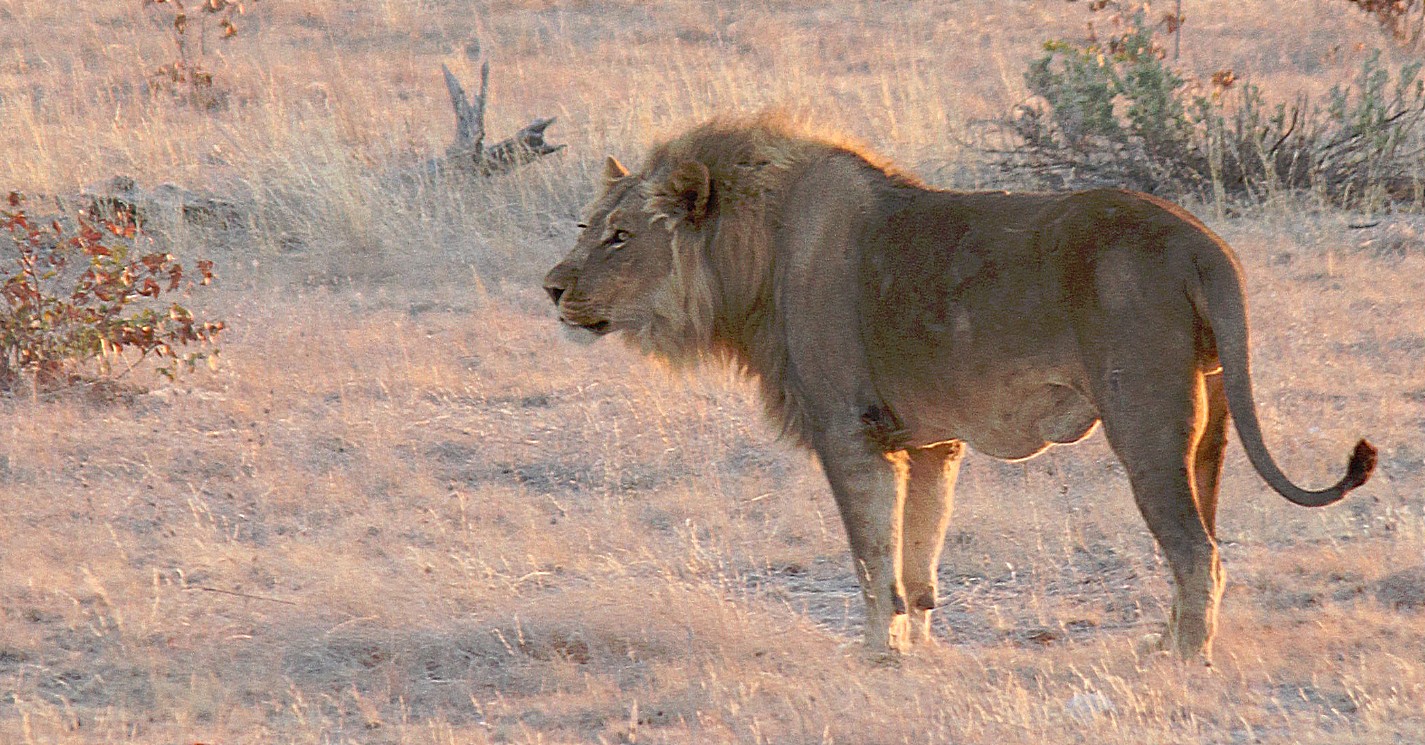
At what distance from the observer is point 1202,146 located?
1038cm

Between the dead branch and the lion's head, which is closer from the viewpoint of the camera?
the lion's head

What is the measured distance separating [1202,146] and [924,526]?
19.7 ft

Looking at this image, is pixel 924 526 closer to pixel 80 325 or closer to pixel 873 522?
pixel 873 522

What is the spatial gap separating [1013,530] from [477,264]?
4589 millimetres

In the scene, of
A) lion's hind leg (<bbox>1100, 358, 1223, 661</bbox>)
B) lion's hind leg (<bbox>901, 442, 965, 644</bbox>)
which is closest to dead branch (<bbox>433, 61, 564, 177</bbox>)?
lion's hind leg (<bbox>901, 442, 965, 644</bbox>)

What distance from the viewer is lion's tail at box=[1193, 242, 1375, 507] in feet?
13.6

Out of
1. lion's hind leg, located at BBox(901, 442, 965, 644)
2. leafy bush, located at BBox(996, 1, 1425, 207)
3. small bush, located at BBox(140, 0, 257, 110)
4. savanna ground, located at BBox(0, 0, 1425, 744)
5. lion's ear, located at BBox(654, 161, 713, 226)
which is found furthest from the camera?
small bush, located at BBox(140, 0, 257, 110)

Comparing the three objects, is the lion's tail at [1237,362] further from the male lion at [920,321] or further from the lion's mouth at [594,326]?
the lion's mouth at [594,326]

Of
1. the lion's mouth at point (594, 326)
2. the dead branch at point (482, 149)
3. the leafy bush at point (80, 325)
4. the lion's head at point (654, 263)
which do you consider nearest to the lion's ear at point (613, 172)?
the lion's head at point (654, 263)

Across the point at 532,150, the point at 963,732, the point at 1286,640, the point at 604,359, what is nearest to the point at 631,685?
the point at 963,732

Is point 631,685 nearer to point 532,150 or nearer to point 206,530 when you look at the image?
point 206,530

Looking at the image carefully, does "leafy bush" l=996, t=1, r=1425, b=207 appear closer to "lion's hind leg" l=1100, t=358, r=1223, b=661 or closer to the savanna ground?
the savanna ground

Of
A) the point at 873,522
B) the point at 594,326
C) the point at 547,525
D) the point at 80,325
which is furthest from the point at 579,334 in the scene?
the point at 80,325

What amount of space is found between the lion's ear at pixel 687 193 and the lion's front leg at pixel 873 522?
0.75 meters
